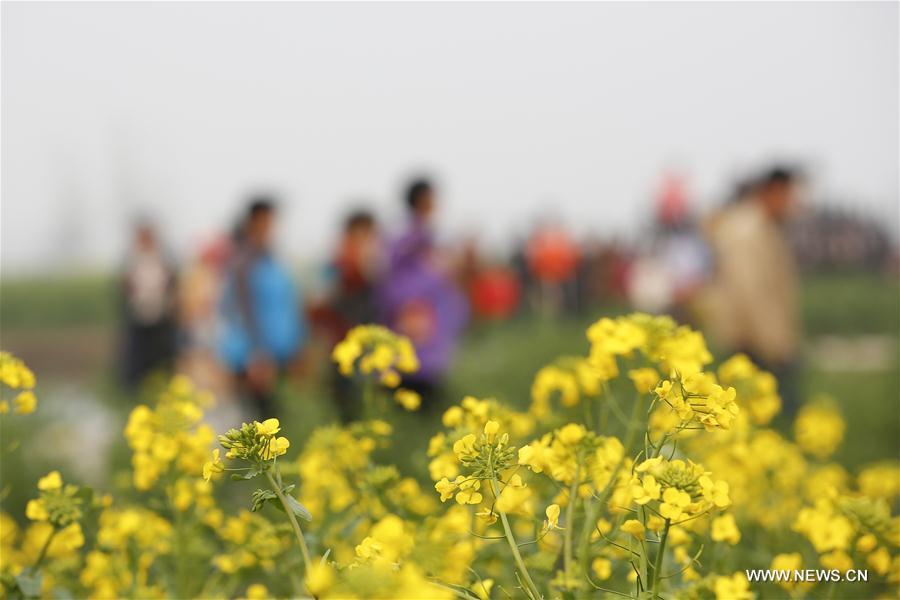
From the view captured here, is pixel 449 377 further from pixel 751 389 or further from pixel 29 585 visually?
pixel 29 585

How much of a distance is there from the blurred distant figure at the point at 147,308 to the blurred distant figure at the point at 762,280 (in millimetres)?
3512

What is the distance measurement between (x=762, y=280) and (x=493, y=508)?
11.2 feet

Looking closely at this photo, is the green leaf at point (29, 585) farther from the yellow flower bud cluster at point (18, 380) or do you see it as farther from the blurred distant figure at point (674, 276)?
the blurred distant figure at point (674, 276)

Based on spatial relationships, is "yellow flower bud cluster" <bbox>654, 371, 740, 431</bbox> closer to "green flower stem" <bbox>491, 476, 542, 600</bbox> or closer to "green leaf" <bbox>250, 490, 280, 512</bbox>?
"green flower stem" <bbox>491, 476, 542, 600</bbox>

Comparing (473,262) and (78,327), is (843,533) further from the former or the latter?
(78,327)

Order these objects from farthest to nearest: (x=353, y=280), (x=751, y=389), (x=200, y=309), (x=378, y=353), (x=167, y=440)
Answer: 1. (x=200, y=309)
2. (x=353, y=280)
3. (x=751, y=389)
4. (x=378, y=353)
5. (x=167, y=440)

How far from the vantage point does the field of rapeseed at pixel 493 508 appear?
3.31 ft

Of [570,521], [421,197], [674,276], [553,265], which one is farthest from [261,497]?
[553,265]

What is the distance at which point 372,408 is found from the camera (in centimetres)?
166

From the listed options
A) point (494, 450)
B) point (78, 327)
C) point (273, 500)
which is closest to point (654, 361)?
point (494, 450)

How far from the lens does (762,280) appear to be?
13.5ft

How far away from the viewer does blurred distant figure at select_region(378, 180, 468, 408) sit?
413cm

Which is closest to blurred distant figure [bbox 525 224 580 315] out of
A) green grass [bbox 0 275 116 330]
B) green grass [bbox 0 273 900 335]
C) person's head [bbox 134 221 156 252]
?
green grass [bbox 0 273 900 335]

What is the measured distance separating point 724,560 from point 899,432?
4094 mm
